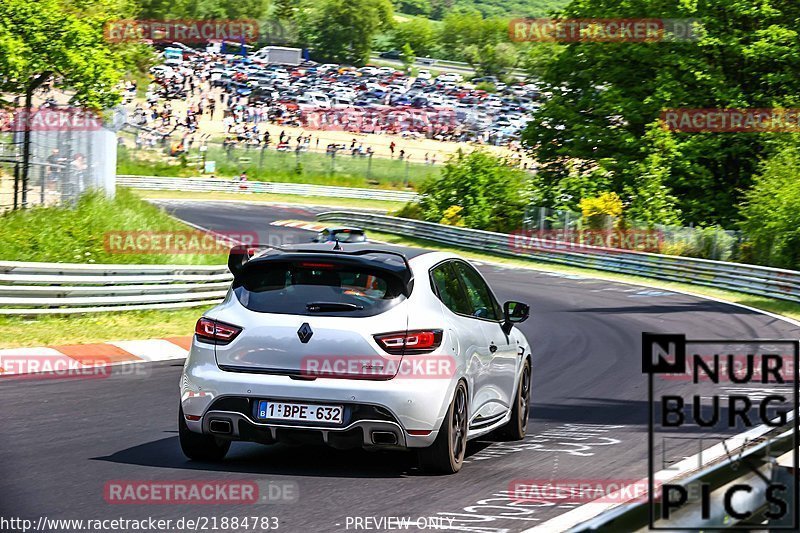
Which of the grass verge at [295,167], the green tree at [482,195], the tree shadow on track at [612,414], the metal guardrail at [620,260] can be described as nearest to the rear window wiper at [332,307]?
the tree shadow on track at [612,414]

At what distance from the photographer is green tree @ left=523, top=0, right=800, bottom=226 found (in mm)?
45062

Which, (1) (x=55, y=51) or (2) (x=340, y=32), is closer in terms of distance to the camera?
(1) (x=55, y=51)

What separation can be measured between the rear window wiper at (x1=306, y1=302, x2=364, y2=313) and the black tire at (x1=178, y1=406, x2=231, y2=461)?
1.18 meters

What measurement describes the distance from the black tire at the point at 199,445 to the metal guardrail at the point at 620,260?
2600 centimetres

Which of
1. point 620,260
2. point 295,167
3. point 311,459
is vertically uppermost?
point 295,167

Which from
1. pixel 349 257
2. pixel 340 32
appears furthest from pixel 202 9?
pixel 349 257

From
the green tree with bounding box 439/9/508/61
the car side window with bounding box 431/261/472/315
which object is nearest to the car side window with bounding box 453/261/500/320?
the car side window with bounding box 431/261/472/315

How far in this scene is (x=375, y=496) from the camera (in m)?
7.63

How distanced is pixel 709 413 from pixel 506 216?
37006 millimetres

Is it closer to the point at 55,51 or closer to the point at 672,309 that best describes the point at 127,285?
the point at 55,51

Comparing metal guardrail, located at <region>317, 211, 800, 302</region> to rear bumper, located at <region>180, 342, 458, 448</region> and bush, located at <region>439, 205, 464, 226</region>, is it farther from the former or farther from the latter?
rear bumper, located at <region>180, 342, 458, 448</region>

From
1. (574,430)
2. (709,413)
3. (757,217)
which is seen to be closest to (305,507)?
(574,430)

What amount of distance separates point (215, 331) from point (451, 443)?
1803 millimetres

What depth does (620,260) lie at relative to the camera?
133 ft
